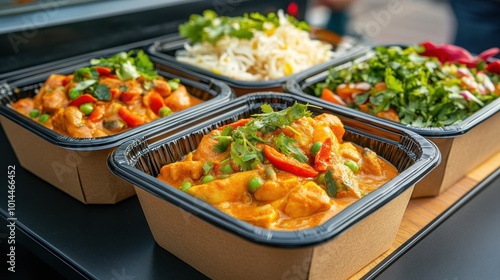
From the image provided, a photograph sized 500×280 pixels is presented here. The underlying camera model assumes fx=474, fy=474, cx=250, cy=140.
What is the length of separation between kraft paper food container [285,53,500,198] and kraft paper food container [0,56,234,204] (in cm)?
94

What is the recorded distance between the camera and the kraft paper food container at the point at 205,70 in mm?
2645

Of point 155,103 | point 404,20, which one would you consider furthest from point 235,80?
point 404,20

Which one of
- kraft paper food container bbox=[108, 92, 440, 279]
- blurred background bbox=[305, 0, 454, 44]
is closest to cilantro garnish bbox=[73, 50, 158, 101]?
kraft paper food container bbox=[108, 92, 440, 279]

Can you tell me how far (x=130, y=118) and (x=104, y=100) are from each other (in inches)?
8.5

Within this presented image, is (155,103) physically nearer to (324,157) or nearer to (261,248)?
(324,157)

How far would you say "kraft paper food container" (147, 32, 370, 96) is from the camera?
2.64m

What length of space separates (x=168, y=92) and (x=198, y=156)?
80 cm

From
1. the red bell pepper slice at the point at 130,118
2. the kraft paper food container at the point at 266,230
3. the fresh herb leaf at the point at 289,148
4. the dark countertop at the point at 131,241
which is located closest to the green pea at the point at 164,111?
the red bell pepper slice at the point at 130,118

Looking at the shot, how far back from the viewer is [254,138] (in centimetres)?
173

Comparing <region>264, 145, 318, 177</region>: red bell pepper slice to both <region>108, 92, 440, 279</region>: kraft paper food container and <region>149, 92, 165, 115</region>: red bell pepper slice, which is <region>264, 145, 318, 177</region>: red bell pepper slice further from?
<region>149, 92, 165, 115</region>: red bell pepper slice

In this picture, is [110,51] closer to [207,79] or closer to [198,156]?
A: [207,79]

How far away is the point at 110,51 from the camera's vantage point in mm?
3035

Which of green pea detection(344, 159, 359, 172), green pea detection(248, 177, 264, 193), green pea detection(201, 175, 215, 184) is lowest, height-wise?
green pea detection(201, 175, 215, 184)

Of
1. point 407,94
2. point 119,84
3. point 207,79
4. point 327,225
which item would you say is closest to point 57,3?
point 119,84
